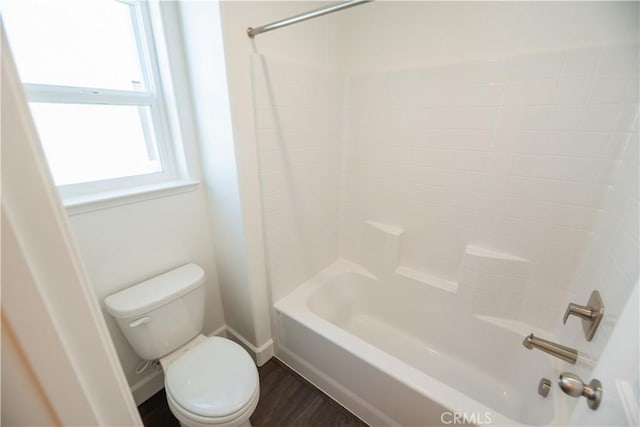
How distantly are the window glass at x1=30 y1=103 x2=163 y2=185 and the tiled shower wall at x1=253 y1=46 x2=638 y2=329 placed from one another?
0.59m

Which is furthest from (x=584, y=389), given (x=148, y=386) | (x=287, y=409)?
(x=148, y=386)

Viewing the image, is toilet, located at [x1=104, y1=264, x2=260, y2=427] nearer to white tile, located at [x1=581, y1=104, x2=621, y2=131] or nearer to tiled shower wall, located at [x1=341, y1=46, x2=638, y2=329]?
tiled shower wall, located at [x1=341, y1=46, x2=638, y2=329]

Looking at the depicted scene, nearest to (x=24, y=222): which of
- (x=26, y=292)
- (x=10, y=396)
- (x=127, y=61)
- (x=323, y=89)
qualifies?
(x=26, y=292)

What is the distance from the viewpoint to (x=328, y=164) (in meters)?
1.71

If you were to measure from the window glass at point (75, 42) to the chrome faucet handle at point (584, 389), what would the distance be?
1869 millimetres

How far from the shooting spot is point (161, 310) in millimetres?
1173

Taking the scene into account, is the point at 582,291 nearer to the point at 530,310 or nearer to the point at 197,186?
the point at 530,310

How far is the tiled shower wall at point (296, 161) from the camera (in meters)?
1.27

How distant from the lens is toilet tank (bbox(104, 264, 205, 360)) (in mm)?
1114

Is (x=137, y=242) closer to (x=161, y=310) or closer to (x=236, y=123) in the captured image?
(x=161, y=310)

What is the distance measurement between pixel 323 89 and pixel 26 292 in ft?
4.95

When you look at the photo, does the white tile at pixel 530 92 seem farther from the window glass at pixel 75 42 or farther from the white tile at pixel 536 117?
the window glass at pixel 75 42

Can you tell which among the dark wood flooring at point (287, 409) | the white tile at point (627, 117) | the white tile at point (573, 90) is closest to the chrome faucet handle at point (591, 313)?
the white tile at point (627, 117)

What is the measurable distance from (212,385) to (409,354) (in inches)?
46.6
